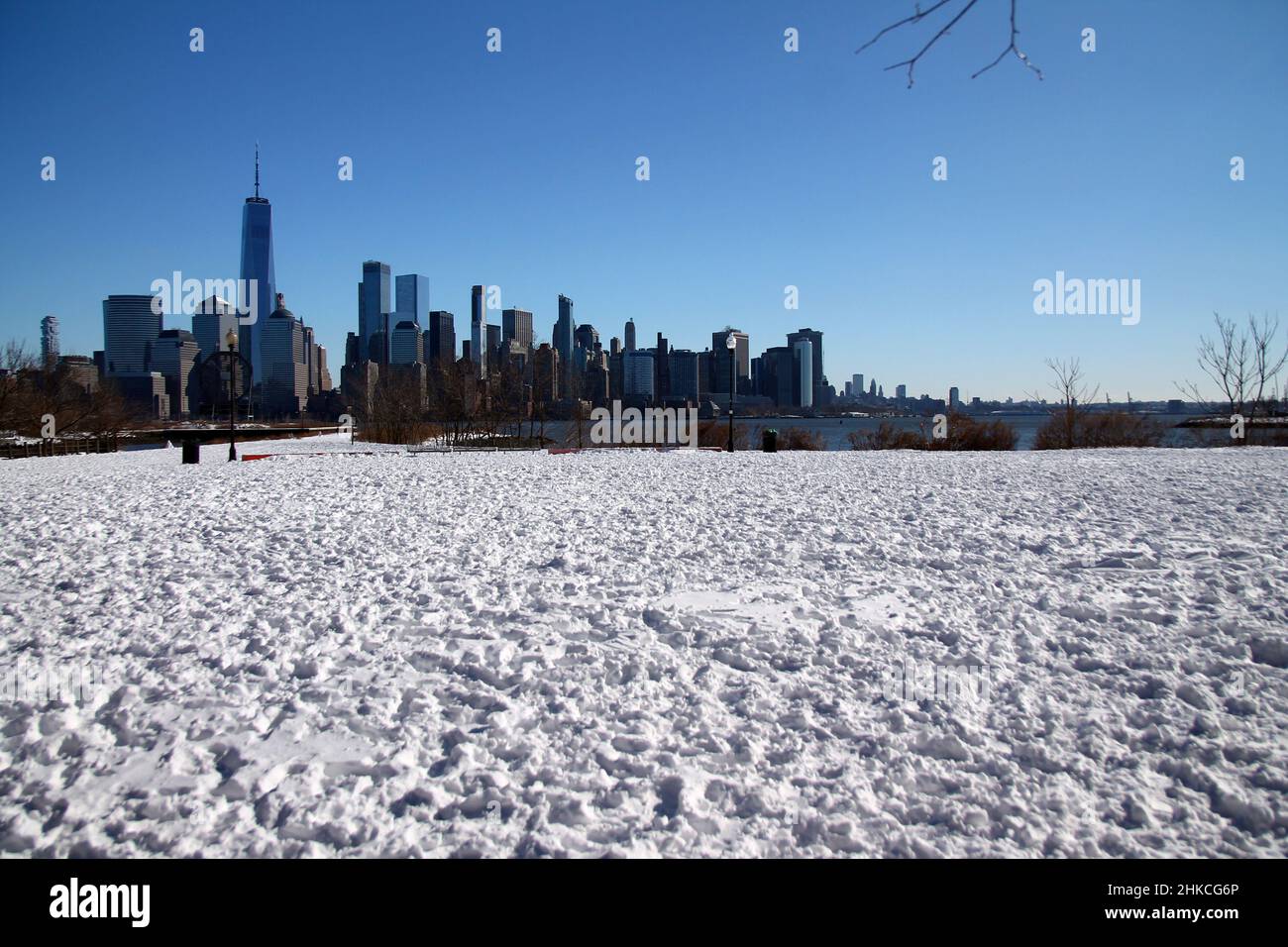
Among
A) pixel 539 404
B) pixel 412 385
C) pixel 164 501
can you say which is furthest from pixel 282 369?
pixel 164 501

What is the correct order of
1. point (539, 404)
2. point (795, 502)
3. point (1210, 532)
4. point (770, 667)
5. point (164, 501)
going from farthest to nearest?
point (539, 404) → point (164, 501) → point (795, 502) → point (1210, 532) → point (770, 667)

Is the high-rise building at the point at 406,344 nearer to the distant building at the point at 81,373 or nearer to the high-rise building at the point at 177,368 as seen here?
the high-rise building at the point at 177,368

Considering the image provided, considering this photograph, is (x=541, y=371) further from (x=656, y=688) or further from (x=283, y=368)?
(x=283, y=368)

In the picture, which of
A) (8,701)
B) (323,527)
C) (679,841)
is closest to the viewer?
(679,841)

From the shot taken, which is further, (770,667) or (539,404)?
(539,404)

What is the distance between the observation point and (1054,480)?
13.4 metres

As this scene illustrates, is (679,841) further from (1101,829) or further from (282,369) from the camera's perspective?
(282,369)

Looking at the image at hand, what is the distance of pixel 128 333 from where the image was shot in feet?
485

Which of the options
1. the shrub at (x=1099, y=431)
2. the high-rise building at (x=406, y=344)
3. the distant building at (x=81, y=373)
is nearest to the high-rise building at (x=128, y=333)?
the high-rise building at (x=406, y=344)

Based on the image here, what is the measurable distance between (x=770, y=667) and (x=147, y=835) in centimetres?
347

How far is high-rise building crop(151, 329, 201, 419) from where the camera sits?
146 meters

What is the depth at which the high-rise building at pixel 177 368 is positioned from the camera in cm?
14638

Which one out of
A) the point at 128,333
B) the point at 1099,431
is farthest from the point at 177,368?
the point at 1099,431

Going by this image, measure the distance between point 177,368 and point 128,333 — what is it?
→ 12791 millimetres
